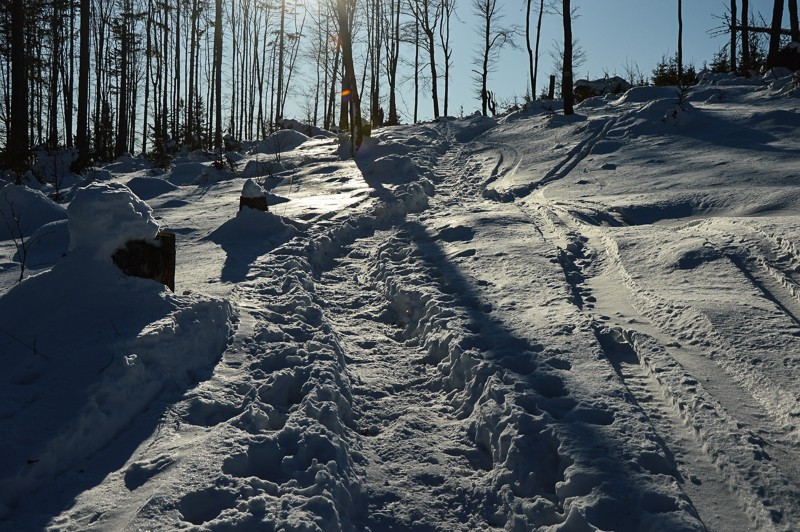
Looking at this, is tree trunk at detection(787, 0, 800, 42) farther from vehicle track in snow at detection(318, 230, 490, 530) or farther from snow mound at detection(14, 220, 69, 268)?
snow mound at detection(14, 220, 69, 268)

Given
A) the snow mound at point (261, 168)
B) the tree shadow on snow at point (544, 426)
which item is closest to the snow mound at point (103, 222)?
the tree shadow on snow at point (544, 426)

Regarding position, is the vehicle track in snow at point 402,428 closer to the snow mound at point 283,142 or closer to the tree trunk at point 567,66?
the tree trunk at point 567,66

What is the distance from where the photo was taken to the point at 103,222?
3.73 metres

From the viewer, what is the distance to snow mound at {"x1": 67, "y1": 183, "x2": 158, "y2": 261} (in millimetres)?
3717

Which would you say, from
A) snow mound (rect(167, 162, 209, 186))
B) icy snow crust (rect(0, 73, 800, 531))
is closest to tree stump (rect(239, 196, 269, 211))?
icy snow crust (rect(0, 73, 800, 531))

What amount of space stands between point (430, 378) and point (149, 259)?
87.3 inches

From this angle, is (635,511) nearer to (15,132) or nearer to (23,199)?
(23,199)

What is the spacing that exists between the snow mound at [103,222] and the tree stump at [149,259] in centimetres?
5

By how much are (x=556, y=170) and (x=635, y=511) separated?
27.7ft

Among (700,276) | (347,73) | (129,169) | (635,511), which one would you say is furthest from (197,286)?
(129,169)

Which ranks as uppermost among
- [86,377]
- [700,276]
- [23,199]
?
[23,199]

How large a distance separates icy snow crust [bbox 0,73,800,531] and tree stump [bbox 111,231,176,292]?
13cm

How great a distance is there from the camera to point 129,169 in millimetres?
14641

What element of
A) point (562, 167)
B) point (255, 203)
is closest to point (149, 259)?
point (255, 203)
